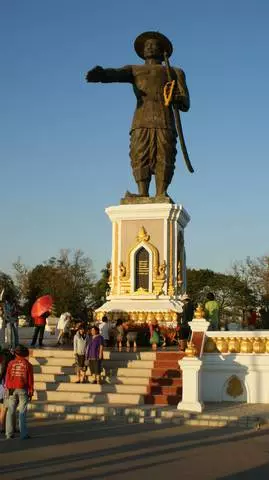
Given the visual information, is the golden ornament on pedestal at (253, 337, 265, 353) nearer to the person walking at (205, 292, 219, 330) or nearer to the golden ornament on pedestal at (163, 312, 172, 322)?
the person walking at (205, 292, 219, 330)

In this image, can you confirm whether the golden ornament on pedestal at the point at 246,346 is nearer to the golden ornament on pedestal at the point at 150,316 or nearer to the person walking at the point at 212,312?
the person walking at the point at 212,312

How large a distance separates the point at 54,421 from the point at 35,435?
4.77ft

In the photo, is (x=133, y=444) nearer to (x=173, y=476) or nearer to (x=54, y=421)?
(x=173, y=476)

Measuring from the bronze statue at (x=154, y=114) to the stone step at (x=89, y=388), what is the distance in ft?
27.2

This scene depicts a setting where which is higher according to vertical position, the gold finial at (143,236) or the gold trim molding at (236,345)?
the gold finial at (143,236)

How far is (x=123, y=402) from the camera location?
12805 millimetres

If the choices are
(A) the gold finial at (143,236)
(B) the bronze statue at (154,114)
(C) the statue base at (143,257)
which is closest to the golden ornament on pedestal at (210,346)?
(C) the statue base at (143,257)

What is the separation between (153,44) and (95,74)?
2.29 metres

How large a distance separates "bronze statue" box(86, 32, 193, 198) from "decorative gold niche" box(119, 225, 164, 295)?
1608 millimetres

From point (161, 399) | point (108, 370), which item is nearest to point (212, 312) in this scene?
point (108, 370)

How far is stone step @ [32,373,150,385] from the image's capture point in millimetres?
13586

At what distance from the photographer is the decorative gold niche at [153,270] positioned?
19.3 m

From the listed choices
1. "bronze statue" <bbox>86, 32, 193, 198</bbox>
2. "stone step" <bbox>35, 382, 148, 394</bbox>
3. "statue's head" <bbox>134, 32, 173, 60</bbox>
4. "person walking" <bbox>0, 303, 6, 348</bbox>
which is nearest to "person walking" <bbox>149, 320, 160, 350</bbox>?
"stone step" <bbox>35, 382, 148, 394</bbox>

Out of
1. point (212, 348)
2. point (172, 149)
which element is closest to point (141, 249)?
point (172, 149)
